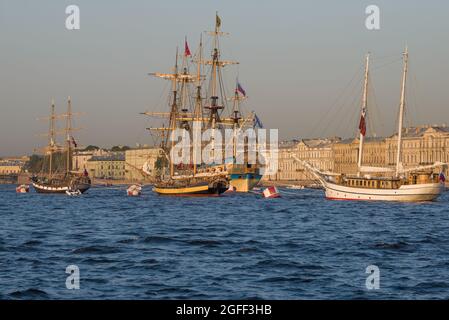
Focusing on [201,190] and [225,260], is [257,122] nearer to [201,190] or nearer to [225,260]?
[201,190]

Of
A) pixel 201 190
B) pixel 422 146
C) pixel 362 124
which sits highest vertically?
pixel 362 124

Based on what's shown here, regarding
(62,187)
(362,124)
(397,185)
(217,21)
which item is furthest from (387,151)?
(397,185)

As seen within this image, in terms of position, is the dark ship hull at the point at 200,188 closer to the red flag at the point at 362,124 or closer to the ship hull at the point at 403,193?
the ship hull at the point at 403,193

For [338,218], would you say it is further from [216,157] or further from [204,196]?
[216,157]

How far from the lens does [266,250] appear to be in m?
25.0

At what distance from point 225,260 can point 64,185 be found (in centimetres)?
8679

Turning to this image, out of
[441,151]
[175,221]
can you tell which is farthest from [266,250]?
[441,151]

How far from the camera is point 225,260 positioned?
2206 cm

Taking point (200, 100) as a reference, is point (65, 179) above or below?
below

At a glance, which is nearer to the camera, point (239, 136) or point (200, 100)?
point (200, 100)

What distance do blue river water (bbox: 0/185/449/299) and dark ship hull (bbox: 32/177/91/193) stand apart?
221ft

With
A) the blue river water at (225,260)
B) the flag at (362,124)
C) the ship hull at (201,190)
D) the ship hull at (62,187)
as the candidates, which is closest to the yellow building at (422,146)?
the ship hull at (62,187)

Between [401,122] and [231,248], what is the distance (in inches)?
1768
